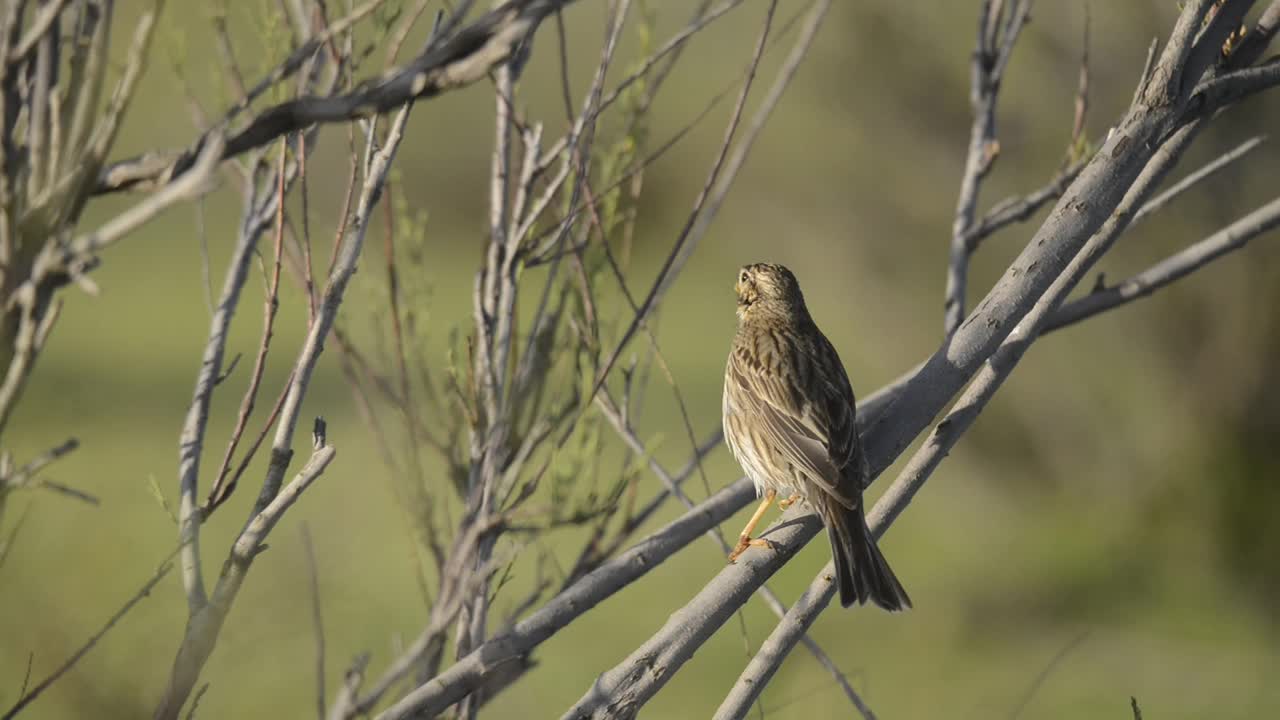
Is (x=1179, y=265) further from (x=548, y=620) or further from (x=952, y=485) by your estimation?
(x=952, y=485)

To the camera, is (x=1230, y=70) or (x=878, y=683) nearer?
(x=1230, y=70)

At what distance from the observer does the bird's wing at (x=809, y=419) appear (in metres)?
1.89

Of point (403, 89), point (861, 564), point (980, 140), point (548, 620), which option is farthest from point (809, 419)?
point (403, 89)

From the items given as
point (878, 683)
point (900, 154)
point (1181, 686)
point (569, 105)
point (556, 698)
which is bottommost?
point (1181, 686)

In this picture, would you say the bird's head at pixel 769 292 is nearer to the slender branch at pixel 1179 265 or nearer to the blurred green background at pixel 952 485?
the slender branch at pixel 1179 265

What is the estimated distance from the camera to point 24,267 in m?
0.78

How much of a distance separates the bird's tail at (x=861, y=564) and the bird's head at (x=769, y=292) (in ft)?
2.33

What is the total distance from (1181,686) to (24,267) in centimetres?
429

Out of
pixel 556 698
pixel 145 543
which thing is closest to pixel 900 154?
pixel 556 698

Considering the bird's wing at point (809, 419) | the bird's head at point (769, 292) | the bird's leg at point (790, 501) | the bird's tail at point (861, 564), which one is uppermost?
the bird's head at point (769, 292)

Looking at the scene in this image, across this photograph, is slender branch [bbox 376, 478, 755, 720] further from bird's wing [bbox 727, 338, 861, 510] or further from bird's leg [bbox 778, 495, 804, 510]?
bird's leg [bbox 778, 495, 804, 510]

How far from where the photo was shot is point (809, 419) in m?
2.11

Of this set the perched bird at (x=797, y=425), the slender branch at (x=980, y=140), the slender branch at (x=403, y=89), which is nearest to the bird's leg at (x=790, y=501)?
the perched bird at (x=797, y=425)

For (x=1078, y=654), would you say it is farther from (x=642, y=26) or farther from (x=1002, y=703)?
(x=642, y=26)
